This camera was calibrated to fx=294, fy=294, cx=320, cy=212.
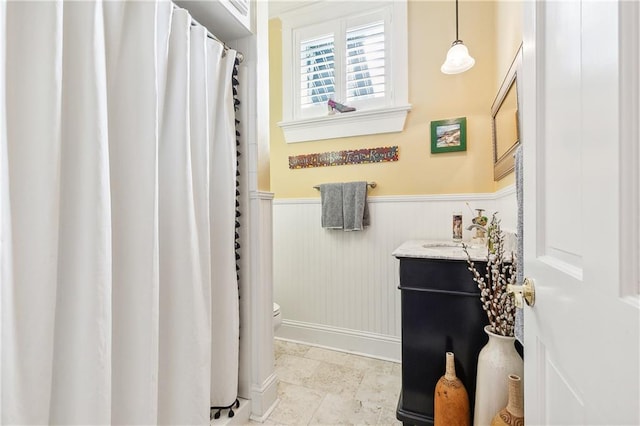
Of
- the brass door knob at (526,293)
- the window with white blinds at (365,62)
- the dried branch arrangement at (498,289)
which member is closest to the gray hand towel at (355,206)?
the window with white blinds at (365,62)

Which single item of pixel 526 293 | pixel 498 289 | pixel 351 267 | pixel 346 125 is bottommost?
pixel 351 267

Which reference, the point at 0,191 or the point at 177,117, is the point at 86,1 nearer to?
the point at 177,117

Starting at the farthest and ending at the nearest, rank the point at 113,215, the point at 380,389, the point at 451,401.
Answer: the point at 380,389 → the point at 451,401 → the point at 113,215

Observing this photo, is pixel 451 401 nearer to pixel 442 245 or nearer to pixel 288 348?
pixel 442 245

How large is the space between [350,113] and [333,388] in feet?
6.28

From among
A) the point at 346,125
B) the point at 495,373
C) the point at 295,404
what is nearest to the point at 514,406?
the point at 495,373

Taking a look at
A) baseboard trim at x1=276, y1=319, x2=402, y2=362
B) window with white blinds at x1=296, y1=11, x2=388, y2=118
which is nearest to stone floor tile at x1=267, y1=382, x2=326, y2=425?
baseboard trim at x1=276, y1=319, x2=402, y2=362

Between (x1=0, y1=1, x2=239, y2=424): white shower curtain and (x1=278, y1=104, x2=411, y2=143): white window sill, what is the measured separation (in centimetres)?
105

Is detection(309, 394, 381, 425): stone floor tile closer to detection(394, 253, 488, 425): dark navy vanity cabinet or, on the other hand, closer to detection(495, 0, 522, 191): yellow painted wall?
detection(394, 253, 488, 425): dark navy vanity cabinet

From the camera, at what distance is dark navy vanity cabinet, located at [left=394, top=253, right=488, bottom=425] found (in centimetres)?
133

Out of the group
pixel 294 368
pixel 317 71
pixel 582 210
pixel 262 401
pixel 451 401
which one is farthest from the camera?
pixel 317 71

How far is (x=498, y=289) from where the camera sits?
3.88 ft

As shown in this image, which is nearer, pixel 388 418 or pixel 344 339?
pixel 388 418

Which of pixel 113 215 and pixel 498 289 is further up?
pixel 113 215
